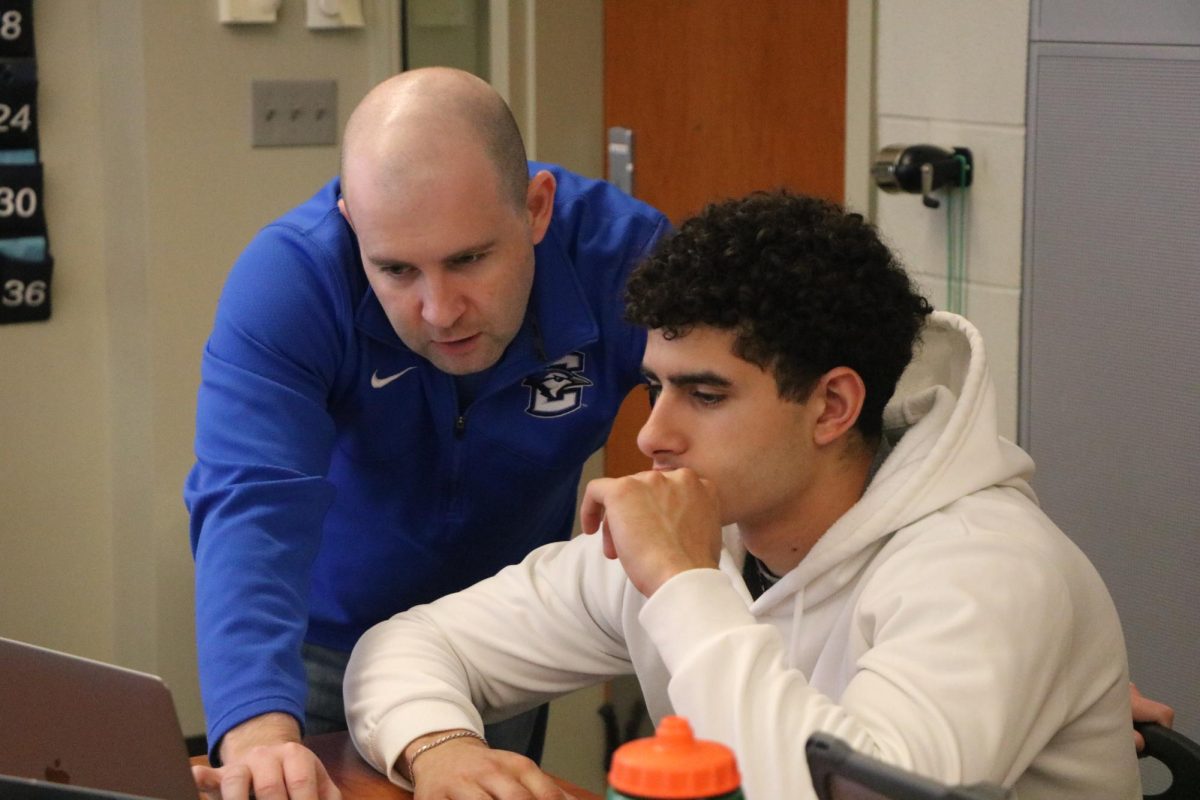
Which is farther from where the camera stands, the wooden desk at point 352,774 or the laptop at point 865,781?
the wooden desk at point 352,774

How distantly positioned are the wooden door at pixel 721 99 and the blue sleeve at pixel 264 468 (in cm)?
102

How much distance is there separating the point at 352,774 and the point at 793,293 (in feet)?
2.05

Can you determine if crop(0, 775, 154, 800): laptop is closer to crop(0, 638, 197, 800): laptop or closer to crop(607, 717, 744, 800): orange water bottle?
crop(0, 638, 197, 800): laptop

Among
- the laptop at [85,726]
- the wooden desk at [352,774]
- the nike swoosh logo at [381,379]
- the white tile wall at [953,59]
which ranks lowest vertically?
the wooden desk at [352,774]

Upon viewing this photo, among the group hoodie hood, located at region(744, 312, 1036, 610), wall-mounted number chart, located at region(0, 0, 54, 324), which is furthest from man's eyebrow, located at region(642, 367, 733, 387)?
wall-mounted number chart, located at region(0, 0, 54, 324)

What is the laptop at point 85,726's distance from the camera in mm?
1180

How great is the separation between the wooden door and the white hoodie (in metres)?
1.12

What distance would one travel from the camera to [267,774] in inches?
52.5

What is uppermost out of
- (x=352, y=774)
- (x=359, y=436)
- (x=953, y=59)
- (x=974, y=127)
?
(x=953, y=59)

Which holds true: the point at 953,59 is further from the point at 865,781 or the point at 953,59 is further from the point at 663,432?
the point at 865,781

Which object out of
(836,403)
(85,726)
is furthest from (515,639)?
(85,726)

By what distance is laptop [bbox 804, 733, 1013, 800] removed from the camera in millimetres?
806

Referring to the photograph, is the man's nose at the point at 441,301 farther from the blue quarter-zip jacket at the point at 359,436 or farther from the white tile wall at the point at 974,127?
the white tile wall at the point at 974,127

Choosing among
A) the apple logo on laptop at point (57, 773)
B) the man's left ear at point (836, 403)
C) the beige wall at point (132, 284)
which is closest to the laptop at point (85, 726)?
the apple logo on laptop at point (57, 773)
